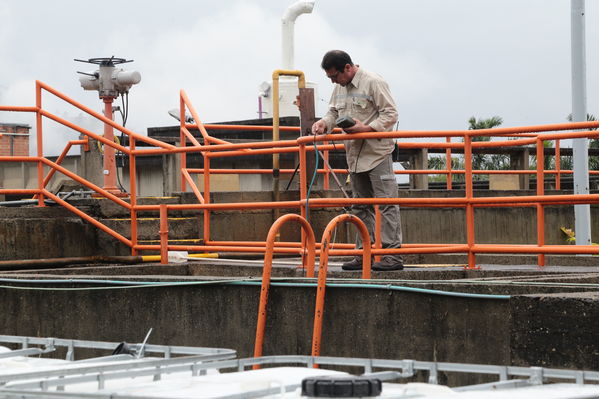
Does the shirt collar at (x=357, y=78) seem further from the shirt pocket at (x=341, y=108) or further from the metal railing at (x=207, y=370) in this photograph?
the metal railing at (x=207, y=370)

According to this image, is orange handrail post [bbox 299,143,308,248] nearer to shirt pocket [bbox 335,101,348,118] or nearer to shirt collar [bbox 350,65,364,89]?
shirt pocket [bbox 335,101,348,118]

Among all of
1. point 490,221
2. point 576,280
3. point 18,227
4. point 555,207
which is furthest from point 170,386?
point 555,207

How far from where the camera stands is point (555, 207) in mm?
16297

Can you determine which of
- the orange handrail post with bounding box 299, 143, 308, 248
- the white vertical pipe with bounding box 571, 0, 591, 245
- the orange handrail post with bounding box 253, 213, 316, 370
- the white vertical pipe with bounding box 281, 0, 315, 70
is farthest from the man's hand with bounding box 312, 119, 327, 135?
the white vertical pipe with bounding box 281, 0, 315, 70

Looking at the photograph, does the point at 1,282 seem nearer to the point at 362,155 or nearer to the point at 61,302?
the point at 61,302

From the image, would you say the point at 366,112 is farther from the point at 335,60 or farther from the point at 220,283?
the point at 220,283

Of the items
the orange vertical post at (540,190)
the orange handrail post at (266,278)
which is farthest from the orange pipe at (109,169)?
the orange handrail post at (266,278)

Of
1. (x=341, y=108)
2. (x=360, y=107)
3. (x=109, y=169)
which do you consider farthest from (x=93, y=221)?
(x=360, y=107)

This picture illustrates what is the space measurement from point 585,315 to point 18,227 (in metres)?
6.78

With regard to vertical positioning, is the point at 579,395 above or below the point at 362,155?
below

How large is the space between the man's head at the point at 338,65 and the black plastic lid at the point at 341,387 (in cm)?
549

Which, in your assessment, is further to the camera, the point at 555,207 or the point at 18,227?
the point at 555,207

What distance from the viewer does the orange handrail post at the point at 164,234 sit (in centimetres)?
1023

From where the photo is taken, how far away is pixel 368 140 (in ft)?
28.4
